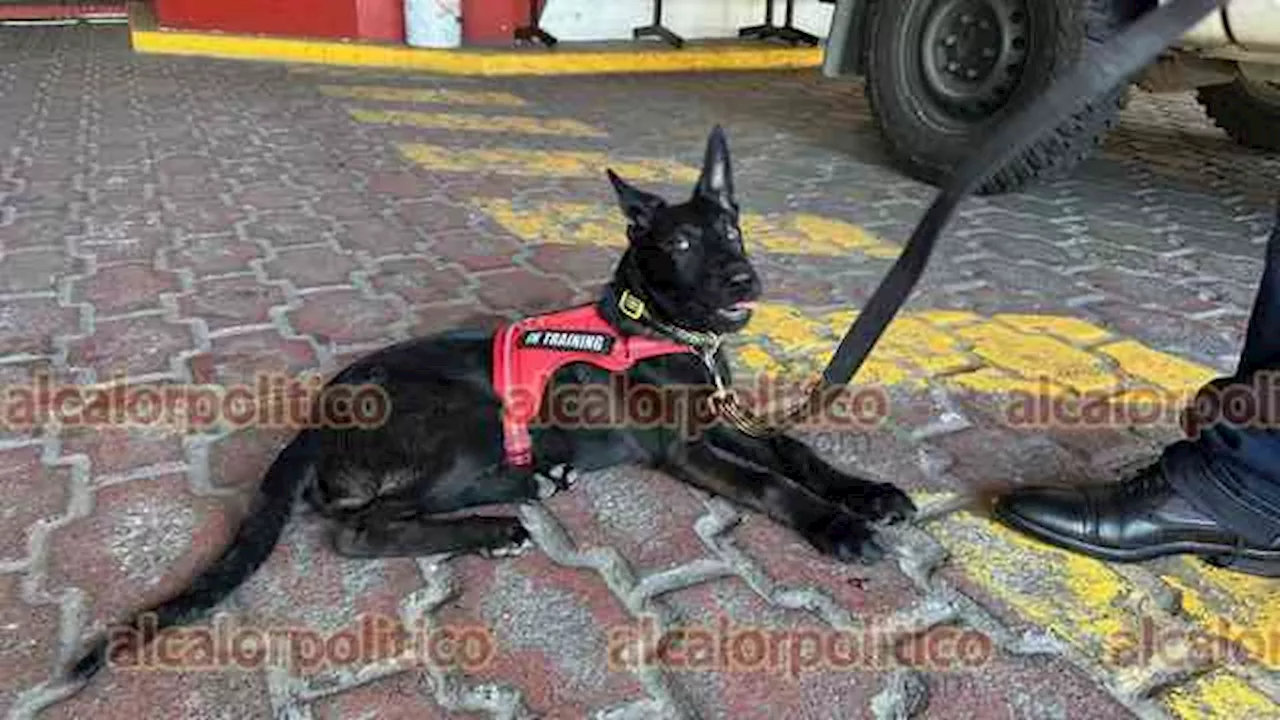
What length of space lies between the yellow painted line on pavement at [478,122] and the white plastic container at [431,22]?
2.27 metres

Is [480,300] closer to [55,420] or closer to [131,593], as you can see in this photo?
[55,420]

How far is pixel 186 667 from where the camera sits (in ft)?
5.80

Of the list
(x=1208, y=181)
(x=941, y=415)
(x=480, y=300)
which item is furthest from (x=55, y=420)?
(x=1208, y=181)

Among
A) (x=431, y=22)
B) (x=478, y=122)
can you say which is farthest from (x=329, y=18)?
(x=478, y=122)

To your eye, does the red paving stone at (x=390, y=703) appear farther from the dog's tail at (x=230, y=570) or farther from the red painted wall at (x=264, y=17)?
the red painted wall at (x=264, y=17)

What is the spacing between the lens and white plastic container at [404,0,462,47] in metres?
8.91

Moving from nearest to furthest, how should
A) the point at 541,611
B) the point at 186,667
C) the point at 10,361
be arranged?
the point at 186,667
the point at 541,611
the point at 10,361

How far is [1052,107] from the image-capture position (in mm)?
1368

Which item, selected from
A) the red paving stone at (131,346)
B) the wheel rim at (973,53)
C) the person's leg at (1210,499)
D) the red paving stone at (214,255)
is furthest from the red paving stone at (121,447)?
the wheel rim at (973,53)

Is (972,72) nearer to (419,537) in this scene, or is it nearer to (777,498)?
(777,498)

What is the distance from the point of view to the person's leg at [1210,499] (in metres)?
1.93

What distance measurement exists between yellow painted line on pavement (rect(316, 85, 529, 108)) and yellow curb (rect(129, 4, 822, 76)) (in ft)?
3.02

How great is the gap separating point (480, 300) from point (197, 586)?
174 centimetres

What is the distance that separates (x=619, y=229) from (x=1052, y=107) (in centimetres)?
307
